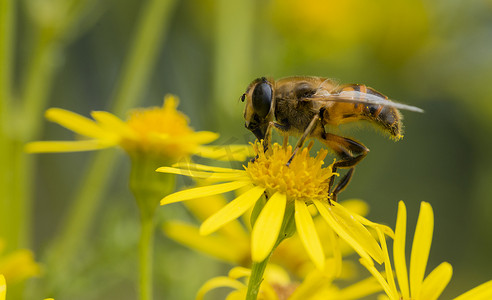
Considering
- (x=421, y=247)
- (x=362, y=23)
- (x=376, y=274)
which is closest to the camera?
(x=376, y=274)

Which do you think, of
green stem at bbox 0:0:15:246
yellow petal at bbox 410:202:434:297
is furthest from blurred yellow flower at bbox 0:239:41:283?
yellow petal at bbox 410:202:434:297

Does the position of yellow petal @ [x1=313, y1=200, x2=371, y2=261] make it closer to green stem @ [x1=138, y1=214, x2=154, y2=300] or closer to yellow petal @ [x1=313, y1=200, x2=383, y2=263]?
yellow petal @ [x1=313, y1=200, x2=383, y2=263]

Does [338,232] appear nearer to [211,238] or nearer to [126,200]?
[211,238]

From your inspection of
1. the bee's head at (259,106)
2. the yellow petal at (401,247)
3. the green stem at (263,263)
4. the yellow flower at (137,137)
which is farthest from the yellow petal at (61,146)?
the yellow petal at (401,247)

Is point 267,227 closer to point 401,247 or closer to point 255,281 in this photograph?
point 255,281

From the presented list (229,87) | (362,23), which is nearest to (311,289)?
(229,87)

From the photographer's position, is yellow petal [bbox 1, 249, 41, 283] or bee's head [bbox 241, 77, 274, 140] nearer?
yellow petal [bbox 1, 249, 41, 283]
